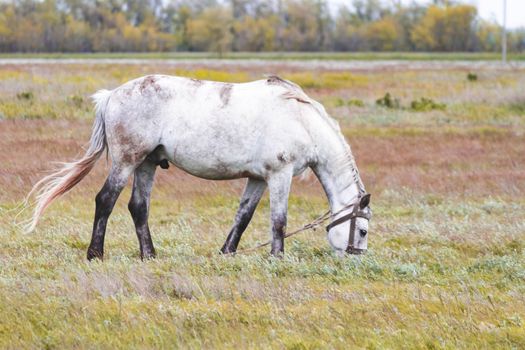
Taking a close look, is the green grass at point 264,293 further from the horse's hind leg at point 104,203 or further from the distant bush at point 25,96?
the distant bush at point 25,96

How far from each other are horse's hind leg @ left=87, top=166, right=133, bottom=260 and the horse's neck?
2.06 meters

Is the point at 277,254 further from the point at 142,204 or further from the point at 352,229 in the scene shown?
the point at 142,204

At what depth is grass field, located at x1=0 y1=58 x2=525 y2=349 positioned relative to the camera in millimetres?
7039

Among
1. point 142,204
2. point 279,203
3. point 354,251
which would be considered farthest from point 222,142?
point 354,251

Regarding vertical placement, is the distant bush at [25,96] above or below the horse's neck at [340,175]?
below

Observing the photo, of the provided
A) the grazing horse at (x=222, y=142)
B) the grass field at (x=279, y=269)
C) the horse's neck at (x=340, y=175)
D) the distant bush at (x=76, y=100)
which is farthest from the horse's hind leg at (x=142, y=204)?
the distant bush at (x=76, y=100)

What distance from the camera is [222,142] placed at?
976 cm

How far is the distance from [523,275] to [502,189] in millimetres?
7554

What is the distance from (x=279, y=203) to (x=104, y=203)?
71.6 inches

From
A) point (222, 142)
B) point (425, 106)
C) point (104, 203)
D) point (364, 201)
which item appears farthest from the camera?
point (425, 106)

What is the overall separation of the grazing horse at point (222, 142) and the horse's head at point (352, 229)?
1cm

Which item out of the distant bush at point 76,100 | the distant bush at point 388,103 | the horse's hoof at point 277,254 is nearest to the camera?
the horse's hoof at point 277,254

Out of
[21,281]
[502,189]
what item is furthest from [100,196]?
[502,189]

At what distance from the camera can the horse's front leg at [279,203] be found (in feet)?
32.3
